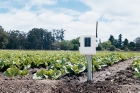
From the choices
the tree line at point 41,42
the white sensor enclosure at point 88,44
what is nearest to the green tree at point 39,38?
the tree line at point 41,42

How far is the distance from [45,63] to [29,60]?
0.82m

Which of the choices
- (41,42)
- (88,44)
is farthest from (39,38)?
(88,44)

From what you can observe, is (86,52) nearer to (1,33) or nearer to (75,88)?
(75,88)

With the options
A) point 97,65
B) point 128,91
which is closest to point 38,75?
point 128,91

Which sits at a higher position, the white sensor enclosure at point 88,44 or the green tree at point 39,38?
the green tree at point 39,38

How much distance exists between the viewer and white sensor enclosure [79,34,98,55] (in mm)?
4590

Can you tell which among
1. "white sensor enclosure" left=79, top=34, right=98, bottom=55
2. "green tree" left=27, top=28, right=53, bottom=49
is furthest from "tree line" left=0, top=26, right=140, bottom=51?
"white sensor enclosure" left=79, top=34, right=98, bottom=55

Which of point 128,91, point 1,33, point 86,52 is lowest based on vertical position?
point 128,91

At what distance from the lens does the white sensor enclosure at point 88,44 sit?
181 inches

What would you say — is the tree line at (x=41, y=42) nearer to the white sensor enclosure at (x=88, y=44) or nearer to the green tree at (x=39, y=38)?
the green tree at (x=39, y=38)

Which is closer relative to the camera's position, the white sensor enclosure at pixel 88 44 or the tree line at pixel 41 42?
the white sensor enclosure at pixel 88 44

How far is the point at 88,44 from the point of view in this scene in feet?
15.1

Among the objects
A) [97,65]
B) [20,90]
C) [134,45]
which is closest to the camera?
[20,90]

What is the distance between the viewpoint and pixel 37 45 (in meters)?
80.3
